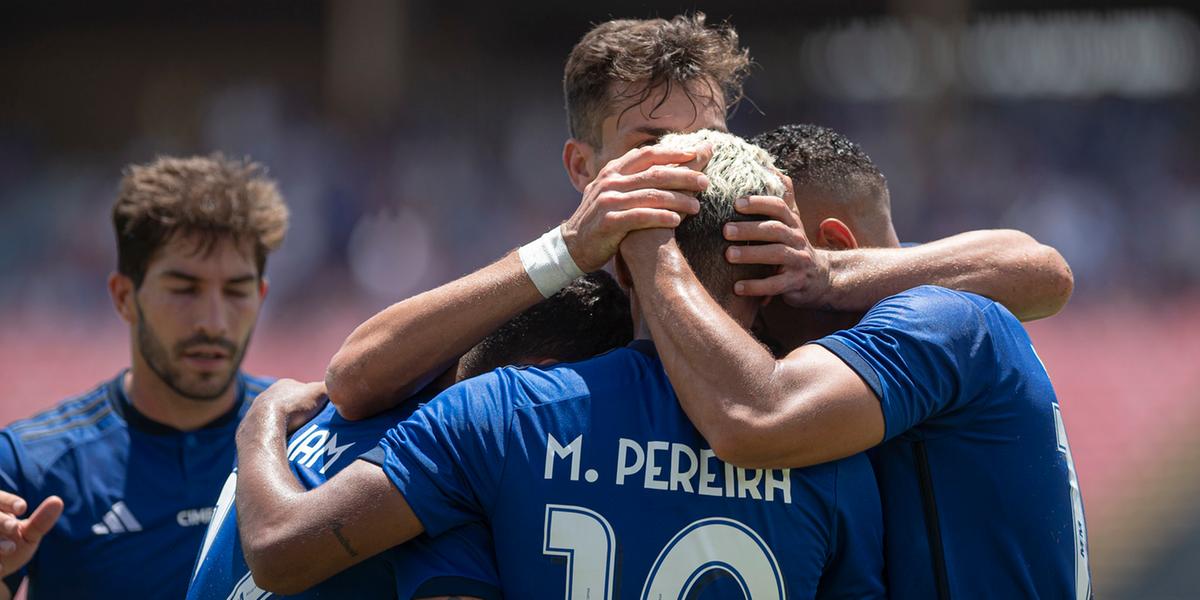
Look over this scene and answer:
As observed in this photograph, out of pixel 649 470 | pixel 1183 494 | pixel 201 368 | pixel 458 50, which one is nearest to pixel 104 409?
pixel 201 368

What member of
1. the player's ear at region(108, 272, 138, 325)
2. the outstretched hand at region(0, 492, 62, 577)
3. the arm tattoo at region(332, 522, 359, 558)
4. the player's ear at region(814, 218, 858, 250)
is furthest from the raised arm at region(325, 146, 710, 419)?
the player's ear at region(108, 272, 138, 325)

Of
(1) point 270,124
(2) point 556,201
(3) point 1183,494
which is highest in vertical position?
(1) point 270,124

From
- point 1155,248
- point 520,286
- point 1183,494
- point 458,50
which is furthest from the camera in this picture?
point 458,50

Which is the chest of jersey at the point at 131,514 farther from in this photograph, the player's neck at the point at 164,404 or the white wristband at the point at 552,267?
the white wristband at the point at 552,267

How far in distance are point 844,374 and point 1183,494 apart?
29.6 ft

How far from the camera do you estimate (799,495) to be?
7.79ft

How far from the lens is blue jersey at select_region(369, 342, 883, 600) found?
7.61 ft

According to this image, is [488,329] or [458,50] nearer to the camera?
[488,329]

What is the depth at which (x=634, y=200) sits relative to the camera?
2486 mm

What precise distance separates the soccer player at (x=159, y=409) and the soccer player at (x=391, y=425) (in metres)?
1.19

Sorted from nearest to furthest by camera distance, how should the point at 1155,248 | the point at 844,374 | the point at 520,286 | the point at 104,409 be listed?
1. the point at 844,374
2. the point at 520,286
3. the point at 104,409
4. the point at 1155,248

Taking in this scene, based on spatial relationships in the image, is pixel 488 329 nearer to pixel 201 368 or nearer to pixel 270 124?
pixel 201 368

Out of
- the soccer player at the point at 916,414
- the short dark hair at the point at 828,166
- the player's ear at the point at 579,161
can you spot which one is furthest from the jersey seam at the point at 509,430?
the player's ear at the point at 579,161

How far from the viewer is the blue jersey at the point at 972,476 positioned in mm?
2459
